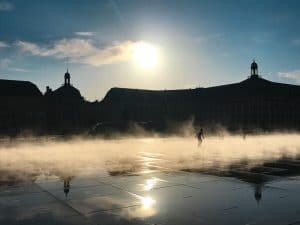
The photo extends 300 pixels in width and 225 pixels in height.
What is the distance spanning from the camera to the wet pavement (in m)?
7.23

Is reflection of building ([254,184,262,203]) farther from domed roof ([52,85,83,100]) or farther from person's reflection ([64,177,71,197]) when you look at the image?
domed roof ([52,85,83,100])

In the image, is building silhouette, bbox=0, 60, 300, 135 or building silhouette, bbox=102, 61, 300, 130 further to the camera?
building silhouette, bbox=102, 61, 300, 130

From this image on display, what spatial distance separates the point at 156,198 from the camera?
902 centimetres

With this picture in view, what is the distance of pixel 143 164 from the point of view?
16.1 metres

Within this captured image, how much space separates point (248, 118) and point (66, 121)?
39739 mm

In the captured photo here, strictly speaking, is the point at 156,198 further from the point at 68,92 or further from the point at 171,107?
the point at 171,107

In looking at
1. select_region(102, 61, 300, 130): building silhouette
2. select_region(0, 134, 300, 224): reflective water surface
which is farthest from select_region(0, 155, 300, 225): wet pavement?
select_region(102, 61, 300, 130): building silhouette

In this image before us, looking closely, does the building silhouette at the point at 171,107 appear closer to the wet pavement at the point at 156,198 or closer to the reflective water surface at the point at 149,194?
the reflective water surface at the point at 149,194

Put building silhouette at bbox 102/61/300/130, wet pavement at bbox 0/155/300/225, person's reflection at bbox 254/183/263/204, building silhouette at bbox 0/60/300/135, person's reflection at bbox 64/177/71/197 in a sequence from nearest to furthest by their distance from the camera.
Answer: wet pavement at bbox 0/155/300/225 < person's reflection at bbox 254/183/263/204 < person's reflection at bbox 64/177/71/197 < building silhouette at bbox 0/60/300/135 < building silhouette at bbox 102/61/300/130

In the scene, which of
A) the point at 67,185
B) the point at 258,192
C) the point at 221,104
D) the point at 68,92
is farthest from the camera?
the point at 68,92

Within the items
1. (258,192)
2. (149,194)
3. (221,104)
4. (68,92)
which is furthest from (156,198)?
(68,92)

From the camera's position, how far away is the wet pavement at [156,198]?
7.23 metres

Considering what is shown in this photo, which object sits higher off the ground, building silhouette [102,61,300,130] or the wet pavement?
building silhouette [102,61,300,130]

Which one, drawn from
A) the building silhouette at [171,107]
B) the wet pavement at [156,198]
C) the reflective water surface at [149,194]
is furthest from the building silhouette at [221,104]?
the wet pavement at [156,198]
